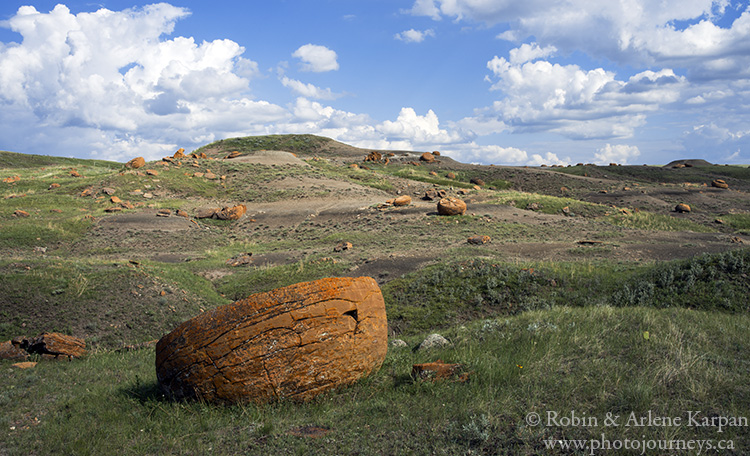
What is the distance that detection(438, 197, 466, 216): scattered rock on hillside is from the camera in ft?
130

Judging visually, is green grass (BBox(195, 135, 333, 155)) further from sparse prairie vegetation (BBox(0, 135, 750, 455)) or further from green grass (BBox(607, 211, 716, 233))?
green grass (BBox(607, 211, 716, 233))

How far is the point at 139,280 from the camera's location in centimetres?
1923

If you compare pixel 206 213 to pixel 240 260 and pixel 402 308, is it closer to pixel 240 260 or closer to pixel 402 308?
pixel 240 260

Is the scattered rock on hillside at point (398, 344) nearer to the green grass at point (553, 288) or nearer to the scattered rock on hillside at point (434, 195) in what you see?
the green grass at point (553, 288)

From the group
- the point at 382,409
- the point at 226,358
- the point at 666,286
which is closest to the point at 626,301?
the point at 666,286

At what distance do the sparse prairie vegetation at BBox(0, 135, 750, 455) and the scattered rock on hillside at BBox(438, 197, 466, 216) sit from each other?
912mm

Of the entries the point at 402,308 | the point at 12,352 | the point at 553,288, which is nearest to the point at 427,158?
the point at 553,288

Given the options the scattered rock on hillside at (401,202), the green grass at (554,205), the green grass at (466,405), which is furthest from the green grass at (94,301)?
the green grass at (554,205)

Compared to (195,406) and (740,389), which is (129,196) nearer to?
(195,406)

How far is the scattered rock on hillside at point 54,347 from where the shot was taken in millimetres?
12227

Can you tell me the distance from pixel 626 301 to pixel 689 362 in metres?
9.73

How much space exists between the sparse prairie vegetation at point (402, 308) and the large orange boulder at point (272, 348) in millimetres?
315

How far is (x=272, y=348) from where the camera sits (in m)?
7.24

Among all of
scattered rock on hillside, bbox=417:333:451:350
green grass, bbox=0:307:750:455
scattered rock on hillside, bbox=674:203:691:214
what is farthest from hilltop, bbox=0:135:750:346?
scattered rock on hillside, bbox=417:333:451:350
